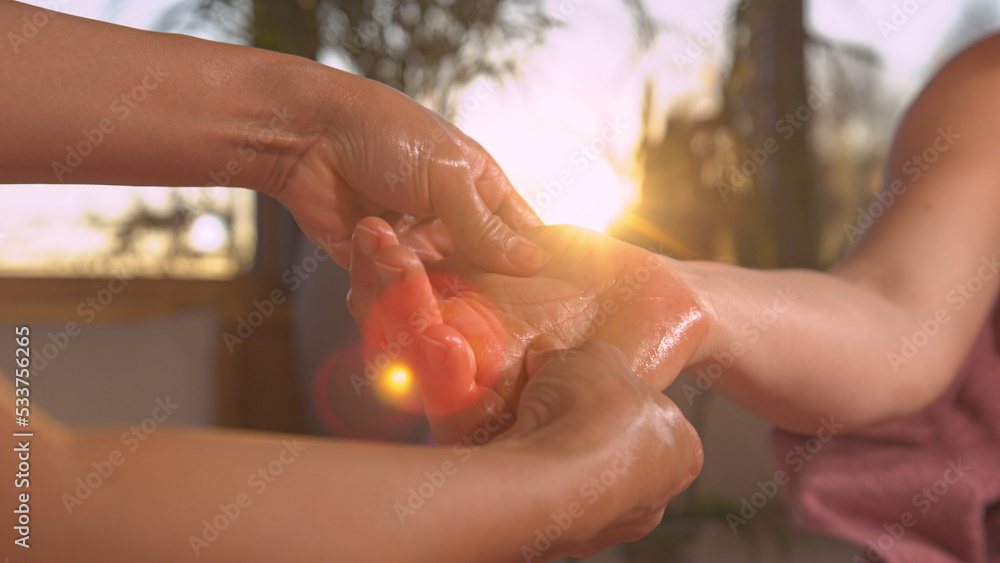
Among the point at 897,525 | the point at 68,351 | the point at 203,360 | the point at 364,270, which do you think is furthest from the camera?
the point at 203,360

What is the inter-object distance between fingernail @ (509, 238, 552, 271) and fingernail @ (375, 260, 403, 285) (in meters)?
0.15

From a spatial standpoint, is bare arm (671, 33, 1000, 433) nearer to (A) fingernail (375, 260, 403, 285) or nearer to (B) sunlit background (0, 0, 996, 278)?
(A) fingernail (375, 260, 403, 285)

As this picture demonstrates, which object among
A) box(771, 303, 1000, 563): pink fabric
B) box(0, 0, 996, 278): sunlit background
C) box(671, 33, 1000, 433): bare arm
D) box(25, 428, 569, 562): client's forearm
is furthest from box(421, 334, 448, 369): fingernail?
box(0, 0, 996, 278): sunlit background

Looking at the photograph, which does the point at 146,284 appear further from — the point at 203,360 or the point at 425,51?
the point at 425,51

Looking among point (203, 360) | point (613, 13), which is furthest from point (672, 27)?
point (203, 360)

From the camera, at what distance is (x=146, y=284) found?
148cm

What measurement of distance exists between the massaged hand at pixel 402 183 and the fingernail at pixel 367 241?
0.08m

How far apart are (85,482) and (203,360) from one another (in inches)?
44.3

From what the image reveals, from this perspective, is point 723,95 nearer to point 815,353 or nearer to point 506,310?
point 815,353

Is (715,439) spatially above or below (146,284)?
above

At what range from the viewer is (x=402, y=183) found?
0.61 m

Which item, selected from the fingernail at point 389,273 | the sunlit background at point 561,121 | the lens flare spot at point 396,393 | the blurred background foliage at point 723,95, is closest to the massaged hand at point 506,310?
the fingernail at point 389,273

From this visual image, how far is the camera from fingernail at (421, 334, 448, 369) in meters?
0.50

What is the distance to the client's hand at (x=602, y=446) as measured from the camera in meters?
0.39
